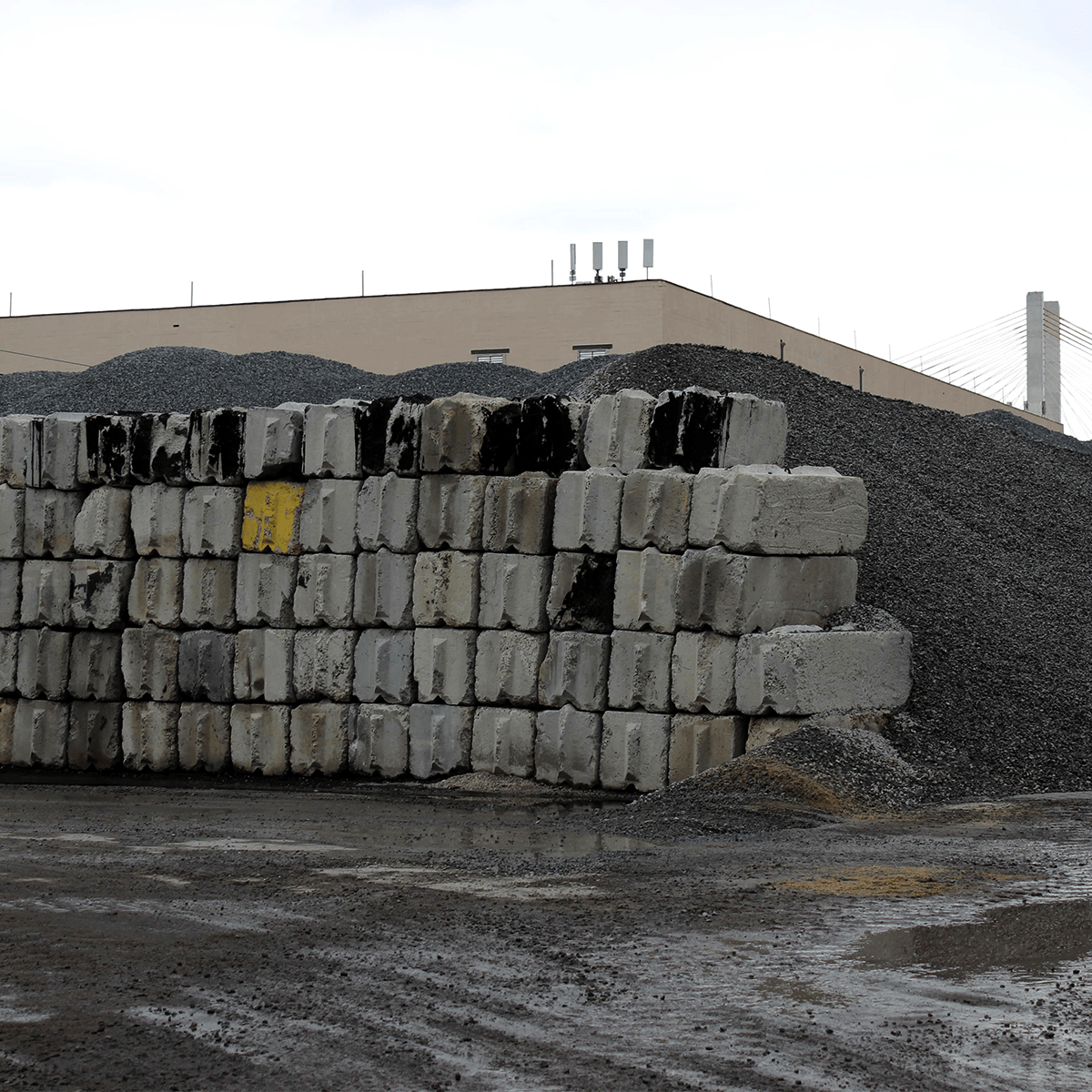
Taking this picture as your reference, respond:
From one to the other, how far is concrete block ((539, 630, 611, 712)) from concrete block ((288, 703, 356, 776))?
2.21 meters

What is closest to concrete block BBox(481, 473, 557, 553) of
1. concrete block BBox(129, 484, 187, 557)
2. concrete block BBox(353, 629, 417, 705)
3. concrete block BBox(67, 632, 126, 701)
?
concrete block BBox(353, 629, 417, 705)

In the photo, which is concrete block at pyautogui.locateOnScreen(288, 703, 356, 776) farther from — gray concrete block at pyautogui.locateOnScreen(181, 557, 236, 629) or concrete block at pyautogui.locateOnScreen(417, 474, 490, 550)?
concrete block at pyautogui.locateOnScreen(417, 474, 490, 550)

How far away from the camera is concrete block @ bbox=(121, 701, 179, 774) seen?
14281 millimetres

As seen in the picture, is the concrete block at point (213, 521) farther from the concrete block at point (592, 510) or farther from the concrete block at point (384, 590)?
the concrete block at point (592, 510)

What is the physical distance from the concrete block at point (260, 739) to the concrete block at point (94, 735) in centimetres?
149

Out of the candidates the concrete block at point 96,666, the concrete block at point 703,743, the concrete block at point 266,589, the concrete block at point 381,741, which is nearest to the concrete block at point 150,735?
the concrete block at point 96,666

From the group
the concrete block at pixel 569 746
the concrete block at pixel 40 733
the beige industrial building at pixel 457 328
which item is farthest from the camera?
the beige industrial building at pixel 457 328

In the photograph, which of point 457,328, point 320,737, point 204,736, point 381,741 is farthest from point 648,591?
point 457,328

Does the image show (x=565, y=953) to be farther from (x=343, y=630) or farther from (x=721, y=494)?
(x=343, y=630)

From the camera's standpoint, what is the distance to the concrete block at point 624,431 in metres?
12.4

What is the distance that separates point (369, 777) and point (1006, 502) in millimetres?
8902

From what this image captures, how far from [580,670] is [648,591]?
946 millimetres

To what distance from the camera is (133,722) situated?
14.5 m

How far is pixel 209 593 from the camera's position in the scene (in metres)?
14.0
